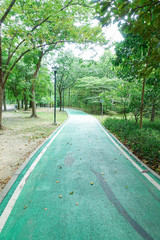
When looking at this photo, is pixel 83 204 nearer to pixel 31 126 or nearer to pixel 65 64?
pixel 31 126

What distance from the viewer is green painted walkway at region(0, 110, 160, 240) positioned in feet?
7.82

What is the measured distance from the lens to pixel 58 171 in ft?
14.7

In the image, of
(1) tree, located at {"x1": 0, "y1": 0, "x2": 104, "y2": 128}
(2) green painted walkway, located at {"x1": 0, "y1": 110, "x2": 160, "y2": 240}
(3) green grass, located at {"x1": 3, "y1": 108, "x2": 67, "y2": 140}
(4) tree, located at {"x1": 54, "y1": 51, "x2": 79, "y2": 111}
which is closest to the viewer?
(2) green painted walkway, located at {"x1": 0, "y1": 110, "x2": 160, "y2": 240}

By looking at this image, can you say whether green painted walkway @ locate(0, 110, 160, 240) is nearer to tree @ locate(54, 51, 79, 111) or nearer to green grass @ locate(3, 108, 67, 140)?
green grass @ locate(3, 108, 67, 140)

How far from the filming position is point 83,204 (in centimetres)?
300

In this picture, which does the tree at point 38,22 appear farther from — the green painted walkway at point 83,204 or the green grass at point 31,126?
the green painted walkway at point 83,204

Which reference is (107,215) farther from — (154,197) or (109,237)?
(154,197)

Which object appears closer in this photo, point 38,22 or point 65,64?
point 38,22

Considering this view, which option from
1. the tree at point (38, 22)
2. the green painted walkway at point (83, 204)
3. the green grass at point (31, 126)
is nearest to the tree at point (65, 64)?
the green grass at point (31, 126)

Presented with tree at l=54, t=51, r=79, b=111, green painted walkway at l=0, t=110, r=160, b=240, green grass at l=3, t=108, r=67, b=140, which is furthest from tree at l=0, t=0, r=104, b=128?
tree at l=54, t=51, r=79, b=111

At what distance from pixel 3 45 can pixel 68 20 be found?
4797mm

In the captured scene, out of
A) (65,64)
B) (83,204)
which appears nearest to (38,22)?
(83,204)

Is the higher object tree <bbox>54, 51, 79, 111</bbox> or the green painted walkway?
tree <bbox>54, 51, 79, 111</bbox>

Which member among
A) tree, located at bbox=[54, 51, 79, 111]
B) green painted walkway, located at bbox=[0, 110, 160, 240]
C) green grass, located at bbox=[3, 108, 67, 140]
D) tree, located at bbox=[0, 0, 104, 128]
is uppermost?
tree, located at bbox=[54, 51, 79, 111]
